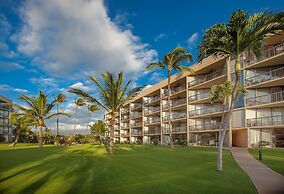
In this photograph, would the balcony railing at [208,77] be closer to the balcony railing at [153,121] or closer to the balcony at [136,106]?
the balcony railing at [153,121]

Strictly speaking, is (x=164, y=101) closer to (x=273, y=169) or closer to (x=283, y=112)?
(x=283, y=112)

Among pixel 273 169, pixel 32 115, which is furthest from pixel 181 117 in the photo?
pixel 273 169

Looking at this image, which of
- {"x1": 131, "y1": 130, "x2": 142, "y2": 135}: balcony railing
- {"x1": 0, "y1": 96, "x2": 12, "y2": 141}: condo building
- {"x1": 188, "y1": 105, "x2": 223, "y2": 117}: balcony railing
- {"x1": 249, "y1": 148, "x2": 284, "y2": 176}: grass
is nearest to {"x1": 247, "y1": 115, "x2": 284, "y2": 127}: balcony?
{"x1": 188, "y1": 105, "x2": 223, "y2": 117}: balcony railing

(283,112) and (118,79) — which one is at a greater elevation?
(118,79)

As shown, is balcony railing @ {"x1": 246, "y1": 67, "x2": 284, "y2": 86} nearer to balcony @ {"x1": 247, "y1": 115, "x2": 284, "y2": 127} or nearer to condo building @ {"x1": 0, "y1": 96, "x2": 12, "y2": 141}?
balcony @ {"x1": 247, "y1": 115, "x2": 284, "y2": 127}

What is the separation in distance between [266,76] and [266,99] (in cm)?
279

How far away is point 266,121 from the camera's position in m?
31.3

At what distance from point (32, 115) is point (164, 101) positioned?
27.9 m

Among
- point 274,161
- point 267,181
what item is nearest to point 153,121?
point 274,161

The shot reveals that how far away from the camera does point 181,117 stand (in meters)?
49.2

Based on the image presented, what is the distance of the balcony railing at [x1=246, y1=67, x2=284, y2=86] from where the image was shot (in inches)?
1196

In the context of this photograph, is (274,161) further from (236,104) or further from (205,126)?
(205,126)

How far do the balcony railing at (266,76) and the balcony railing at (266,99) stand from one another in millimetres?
1884

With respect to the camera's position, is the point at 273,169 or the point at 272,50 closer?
the point at 273,169
